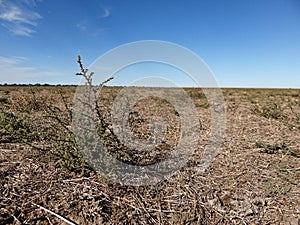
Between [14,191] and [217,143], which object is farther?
[217,143]

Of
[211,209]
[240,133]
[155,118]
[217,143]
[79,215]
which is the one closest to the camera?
[79,215]

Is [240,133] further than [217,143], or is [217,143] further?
[240,133]

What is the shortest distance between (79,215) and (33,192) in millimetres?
607

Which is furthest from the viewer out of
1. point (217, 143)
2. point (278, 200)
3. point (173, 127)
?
point (173, 127)

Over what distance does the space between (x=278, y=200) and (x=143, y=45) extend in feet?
7.08

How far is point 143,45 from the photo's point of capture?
8.73 feet

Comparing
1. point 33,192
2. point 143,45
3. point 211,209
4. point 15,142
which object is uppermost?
point 143,45

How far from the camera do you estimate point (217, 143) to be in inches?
172

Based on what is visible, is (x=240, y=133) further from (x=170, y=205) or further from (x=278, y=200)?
(x=170, y=205)

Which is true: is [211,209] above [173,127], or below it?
below

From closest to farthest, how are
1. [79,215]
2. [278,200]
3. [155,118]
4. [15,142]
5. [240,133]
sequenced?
[79,215] < [278,200] < [15,142] < [240,133] < [155,118]

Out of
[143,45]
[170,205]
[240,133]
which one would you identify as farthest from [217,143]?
[143,45]

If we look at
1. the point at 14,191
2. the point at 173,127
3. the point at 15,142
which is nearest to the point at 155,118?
the point at 173,127

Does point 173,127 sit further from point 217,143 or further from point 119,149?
point 119,149
